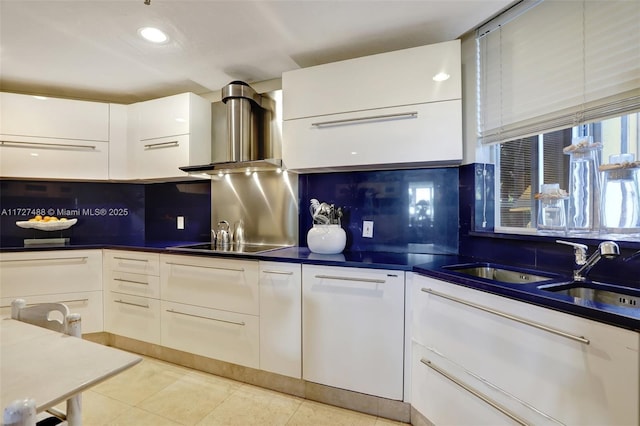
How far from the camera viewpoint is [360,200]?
7.41ft

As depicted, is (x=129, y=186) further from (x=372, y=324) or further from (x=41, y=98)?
(x=372, y=324)

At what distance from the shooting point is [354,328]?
5.45 ft

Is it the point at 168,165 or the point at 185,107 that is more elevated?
the point at 185,107

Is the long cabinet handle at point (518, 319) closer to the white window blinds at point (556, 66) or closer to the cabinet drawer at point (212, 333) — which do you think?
the white window blinds at point (556, 66)

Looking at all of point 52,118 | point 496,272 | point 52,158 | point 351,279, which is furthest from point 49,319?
point 52,118

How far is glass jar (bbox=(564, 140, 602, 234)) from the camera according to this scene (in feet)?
4.46

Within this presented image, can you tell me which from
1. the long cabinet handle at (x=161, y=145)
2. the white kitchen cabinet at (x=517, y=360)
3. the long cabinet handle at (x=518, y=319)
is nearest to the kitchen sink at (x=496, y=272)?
the long cabinet handle at (x=518, y=319)

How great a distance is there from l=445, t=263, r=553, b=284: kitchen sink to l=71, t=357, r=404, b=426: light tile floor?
92cm

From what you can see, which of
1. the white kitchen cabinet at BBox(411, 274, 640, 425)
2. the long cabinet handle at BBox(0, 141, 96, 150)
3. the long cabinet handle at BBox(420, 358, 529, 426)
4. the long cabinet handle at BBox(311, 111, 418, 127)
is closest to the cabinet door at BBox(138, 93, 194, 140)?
the long cabinet handle at BBox(0, 141, 96, 150)

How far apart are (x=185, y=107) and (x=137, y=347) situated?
1997 mm

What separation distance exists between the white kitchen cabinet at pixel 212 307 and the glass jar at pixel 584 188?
1750mm

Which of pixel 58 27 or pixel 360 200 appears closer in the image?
pixel 58 27

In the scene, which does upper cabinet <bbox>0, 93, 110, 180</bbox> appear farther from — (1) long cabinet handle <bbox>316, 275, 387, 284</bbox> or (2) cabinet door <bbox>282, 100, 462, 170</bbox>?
(1) long cabinet handle <bbox>316, 275, 387, 284</bbox>

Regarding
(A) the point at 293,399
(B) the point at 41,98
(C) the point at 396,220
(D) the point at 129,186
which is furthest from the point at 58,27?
(A) the point at 293,399
